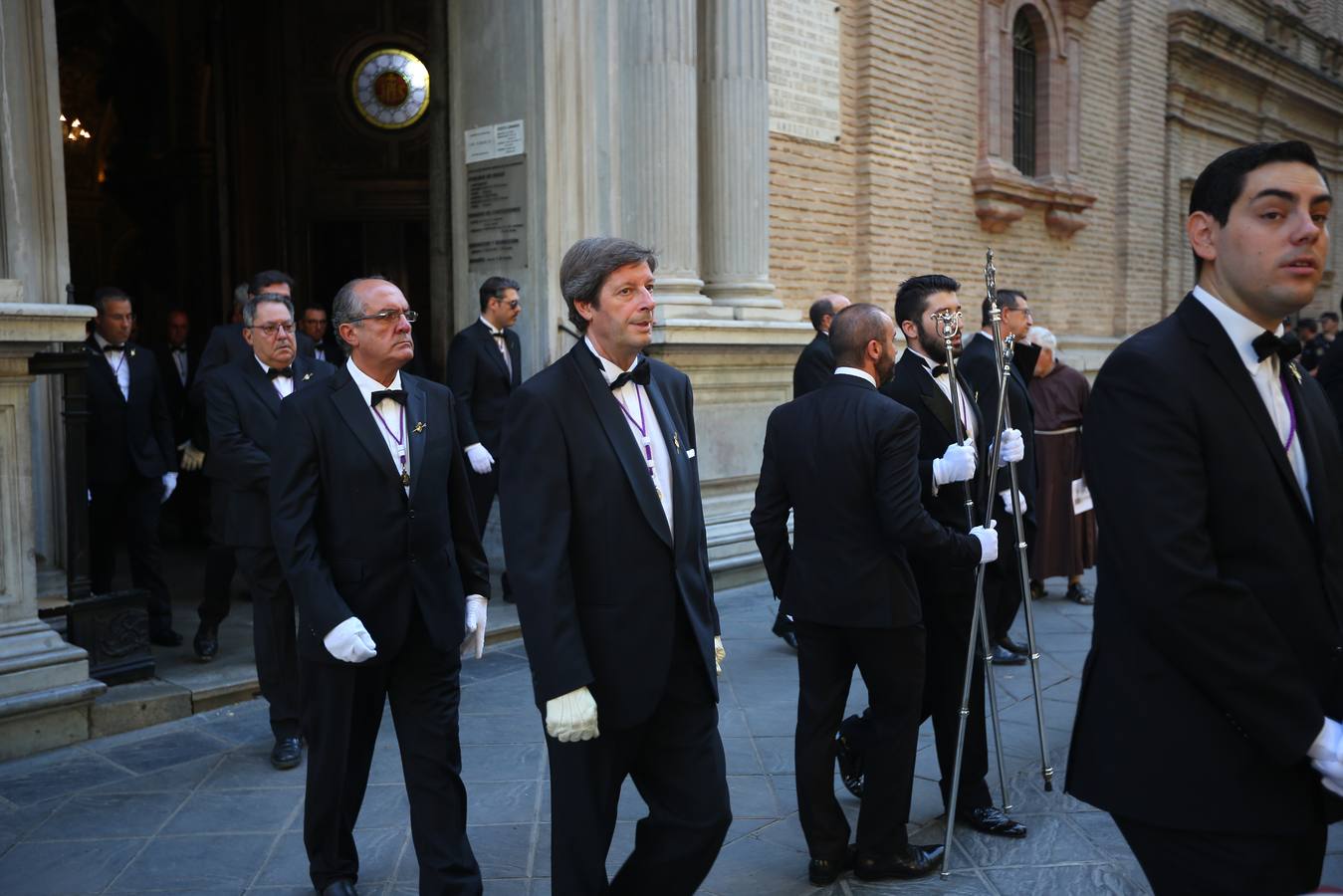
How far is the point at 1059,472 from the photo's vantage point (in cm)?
843

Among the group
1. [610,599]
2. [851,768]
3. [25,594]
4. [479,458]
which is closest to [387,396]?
[610,599]

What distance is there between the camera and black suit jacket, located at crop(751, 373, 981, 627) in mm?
3783

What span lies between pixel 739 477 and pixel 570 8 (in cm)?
387

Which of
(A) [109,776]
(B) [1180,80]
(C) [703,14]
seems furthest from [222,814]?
(B) [1180,80]

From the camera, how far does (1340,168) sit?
928 inches

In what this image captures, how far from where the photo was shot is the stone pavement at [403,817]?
3984mm

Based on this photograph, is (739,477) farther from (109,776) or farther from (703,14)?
(109,776)

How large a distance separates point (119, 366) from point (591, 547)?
16.1 ft

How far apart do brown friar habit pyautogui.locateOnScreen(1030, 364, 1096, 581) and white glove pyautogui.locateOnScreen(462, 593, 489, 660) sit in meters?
5.39

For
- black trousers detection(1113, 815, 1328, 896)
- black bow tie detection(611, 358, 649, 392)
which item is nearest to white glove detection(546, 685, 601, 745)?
black bow tie detection(611, 358, 649, 392)

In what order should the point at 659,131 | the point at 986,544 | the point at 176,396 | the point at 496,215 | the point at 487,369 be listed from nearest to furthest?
the point at 986,544
the point at 487,369
the point at 659,131
the point at 496,215
the point at 176,396

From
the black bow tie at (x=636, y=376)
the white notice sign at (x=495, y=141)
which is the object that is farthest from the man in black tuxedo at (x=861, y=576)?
the white notice sign at (x=495, y=141)

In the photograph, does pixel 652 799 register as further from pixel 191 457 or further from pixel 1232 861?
pixel 191 457

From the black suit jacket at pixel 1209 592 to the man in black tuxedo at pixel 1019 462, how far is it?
2.54 meters
